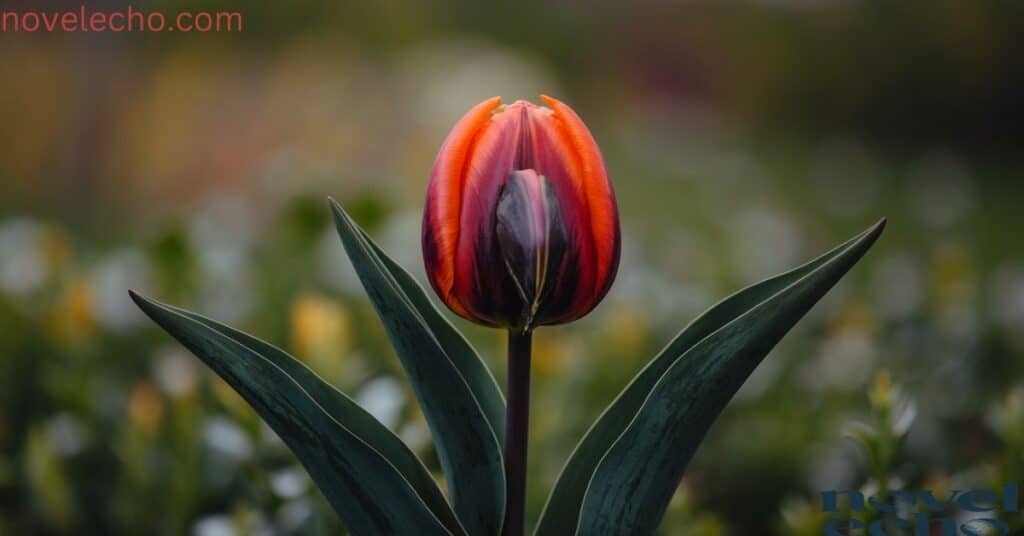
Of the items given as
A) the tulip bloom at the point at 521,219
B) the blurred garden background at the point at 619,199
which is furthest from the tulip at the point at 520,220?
the blurred garden background at the point at 619,199

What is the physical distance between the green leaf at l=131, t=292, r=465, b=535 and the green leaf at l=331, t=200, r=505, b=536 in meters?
0.05

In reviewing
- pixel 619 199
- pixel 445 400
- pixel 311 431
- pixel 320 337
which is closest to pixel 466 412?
pixel 445 400

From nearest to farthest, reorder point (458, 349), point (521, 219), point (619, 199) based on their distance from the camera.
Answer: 1. point (521, 219)
2. point (458, 349)
3. point (619, 199)

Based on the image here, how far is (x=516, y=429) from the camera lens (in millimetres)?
869

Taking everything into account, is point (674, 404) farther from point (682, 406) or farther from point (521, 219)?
point (521, 219)

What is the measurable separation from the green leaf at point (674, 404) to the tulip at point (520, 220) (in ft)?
0.28

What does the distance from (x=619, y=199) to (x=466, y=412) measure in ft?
11.9

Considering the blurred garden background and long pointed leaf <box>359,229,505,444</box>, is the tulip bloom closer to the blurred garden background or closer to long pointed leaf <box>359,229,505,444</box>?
long pointed leaf <box>359,229,505,444</box>

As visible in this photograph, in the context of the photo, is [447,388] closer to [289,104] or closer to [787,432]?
[787,432]

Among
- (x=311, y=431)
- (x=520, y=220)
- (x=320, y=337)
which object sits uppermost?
(x=320, y=337)

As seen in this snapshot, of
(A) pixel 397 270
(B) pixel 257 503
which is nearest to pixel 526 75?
(B) pixel 257 503

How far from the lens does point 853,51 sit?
5438mm

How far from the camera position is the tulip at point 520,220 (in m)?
0.80

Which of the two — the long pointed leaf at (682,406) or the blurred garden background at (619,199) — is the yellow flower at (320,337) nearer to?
the blurred garden background at (619,199)
